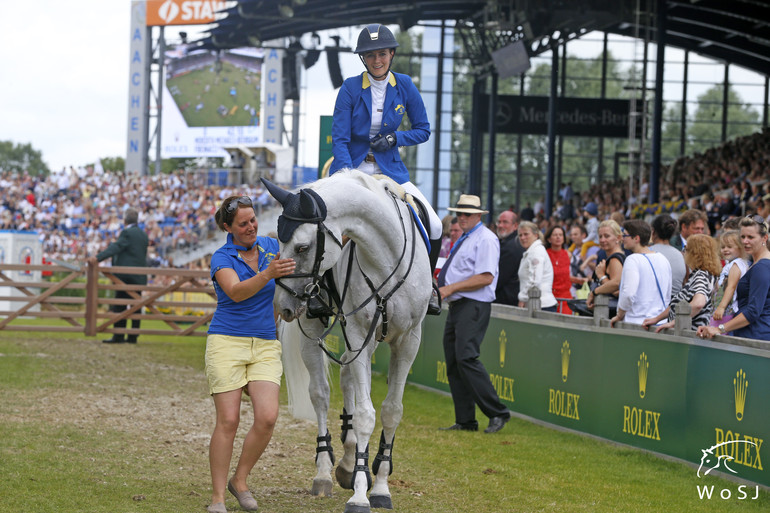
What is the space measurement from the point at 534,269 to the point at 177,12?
3567 centimetres

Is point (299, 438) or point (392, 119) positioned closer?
point (392, 119)

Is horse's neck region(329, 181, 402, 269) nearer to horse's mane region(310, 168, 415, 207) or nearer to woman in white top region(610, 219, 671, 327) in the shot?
horse's mane region(310, 168, 415, 207)

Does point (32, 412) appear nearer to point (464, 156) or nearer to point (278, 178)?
point (278, 178)

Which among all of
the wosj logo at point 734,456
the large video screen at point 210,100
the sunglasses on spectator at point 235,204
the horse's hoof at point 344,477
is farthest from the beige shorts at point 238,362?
the large video screen at point 210,100

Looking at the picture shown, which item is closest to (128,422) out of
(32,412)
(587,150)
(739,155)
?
(32,412)

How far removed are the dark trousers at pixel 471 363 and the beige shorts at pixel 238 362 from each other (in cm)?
375

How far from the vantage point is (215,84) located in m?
42.7

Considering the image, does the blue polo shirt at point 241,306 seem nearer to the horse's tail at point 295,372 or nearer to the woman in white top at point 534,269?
the horse's tail at point 295,372

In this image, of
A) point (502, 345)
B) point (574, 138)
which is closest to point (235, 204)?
point (502, 345)

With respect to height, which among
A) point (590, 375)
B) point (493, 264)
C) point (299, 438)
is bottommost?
point (299, 438)

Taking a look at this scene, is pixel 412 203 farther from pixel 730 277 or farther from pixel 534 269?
pixel 534 269

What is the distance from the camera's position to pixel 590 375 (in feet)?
29.5

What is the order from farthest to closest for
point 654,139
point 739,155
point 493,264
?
point 739,155, point 654,139, point 493,264

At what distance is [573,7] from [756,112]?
55.8 ft
